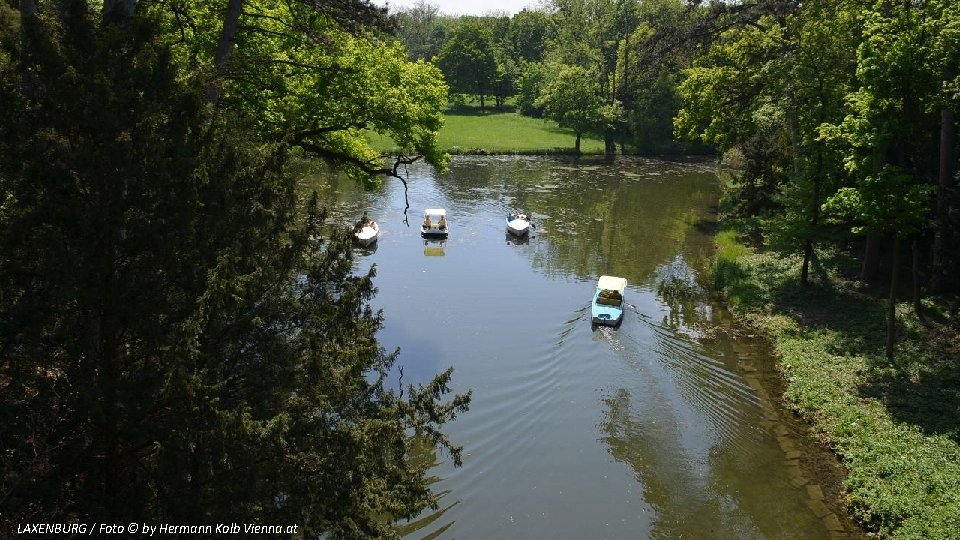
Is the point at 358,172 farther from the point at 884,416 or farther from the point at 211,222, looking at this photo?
the point at 884,416

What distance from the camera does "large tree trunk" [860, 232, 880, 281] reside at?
86.4 feet

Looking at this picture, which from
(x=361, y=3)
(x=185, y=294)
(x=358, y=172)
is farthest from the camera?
(x=358, y=172)

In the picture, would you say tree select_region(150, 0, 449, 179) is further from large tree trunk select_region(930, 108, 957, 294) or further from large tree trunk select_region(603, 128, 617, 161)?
large tree trunk select_region(603, 128, 617, 161)

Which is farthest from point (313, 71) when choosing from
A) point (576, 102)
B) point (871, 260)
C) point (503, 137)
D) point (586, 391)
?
point (503, 137)

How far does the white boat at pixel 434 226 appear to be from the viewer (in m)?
36.9

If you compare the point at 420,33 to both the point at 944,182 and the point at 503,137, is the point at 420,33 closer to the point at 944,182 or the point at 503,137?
the point at 503,137

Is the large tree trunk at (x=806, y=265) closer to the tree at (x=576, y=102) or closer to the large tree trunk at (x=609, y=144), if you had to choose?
the tree at (x=576, y=102)

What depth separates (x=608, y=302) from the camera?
26641mm

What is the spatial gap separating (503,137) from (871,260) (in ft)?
170

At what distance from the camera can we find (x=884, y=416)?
1792 centimetres

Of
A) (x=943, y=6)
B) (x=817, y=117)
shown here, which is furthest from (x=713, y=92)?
(x=943, y=6)

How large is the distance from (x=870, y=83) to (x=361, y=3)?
559 inches

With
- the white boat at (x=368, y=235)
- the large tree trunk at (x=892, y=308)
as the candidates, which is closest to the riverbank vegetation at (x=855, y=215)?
the large tree trunk at (x=892, y=308)

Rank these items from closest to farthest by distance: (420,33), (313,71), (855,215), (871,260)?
(313,71), (855,215), (871,260), (420,33)
